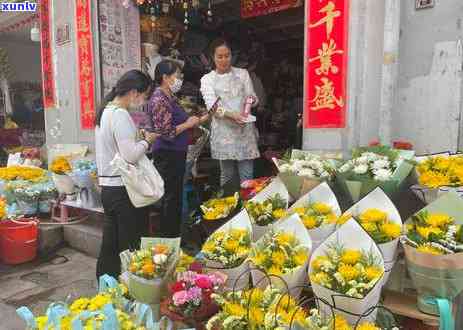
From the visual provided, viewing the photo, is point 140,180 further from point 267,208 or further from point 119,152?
point 267,208

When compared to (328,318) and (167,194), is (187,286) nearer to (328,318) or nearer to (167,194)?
(328,318)

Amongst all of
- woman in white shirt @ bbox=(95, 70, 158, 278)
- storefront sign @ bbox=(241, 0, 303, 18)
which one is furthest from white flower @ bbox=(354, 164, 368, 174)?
storefront sign @ bbox=(241, 0, 303, 18)

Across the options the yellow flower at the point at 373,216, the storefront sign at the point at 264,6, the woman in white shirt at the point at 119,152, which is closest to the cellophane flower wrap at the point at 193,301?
the yellow flower at the point at 373,216

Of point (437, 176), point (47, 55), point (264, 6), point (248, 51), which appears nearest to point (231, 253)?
point (437, 176)

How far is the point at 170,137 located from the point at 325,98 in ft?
5.25

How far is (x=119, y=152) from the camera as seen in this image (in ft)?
11.2

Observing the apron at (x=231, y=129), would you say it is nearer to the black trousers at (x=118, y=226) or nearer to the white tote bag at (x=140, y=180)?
the white tote bag at (x=140, y=180)

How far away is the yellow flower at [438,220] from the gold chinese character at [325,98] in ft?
5.44

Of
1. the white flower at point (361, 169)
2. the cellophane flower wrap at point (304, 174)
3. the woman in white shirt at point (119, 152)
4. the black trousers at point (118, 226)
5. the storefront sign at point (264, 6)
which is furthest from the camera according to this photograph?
the storefront sign at point (264, 6)

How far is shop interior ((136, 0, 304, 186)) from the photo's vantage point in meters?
6.36

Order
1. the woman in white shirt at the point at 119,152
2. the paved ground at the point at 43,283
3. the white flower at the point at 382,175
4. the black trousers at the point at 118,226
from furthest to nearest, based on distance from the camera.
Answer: the paved ground at the point at 43,283 < the black trousers at the point at 118,226 < the woman in white shirt at the point at 119,152 < the white flower at the point at 382,175

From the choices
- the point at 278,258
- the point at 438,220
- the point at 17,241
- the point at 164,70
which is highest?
the point at 164,70

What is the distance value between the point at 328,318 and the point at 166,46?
5.71 metres

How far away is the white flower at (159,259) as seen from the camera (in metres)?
2.34
